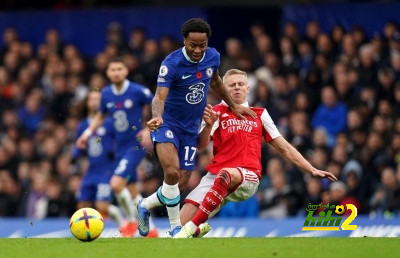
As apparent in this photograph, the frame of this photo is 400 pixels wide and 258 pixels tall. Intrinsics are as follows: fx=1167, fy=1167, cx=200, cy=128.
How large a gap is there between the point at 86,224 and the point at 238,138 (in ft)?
6.86

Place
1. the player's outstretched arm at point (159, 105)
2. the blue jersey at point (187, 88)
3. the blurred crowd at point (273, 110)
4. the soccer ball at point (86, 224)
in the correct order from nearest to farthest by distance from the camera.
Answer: the soccer ball at point (86, 224) → the player's outstretched arm at point (159, 105) → the blue jersey at point (187, 88) → the blurred crowd at point (273, 110)

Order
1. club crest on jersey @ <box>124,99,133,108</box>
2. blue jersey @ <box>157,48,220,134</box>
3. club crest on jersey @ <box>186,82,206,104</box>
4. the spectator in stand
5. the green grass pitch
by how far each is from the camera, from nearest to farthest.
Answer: the green grass pitch → blue jersey @ <box>157,48,220,134</box> → club crest on jersey @ <box>186,82,206,104</box> → club crest on jersey @ <box>124,99,133,108</box> → the spectator in stand

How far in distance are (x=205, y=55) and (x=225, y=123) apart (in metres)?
0.81

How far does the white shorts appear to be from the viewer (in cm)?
1267

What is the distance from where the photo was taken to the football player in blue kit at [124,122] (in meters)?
16.7

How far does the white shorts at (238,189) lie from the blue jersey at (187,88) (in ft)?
1.96

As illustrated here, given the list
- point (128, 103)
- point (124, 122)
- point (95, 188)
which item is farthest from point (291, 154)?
point (95, 188)

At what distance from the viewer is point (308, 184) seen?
1844 cm

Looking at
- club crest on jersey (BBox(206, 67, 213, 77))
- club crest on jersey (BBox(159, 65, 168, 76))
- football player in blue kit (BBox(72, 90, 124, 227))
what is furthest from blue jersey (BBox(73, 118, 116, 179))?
club crest on jersey (BBox(159, 65, 168, 76))

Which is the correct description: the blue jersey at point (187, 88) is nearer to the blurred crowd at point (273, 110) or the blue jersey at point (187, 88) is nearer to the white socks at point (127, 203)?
the white socks at point (127, 203)

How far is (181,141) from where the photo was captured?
13.0 metres

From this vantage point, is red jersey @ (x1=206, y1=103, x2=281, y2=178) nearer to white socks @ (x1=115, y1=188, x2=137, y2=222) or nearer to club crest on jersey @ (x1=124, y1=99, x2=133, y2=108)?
club crest on jersey @ (x1=124, y1=99, x2=133, y2=108)

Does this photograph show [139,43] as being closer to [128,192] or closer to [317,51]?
[317,51]

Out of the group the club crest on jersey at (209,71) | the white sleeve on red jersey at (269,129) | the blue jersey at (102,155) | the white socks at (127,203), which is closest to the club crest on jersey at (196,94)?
the club crest on jersey at (209,71)
